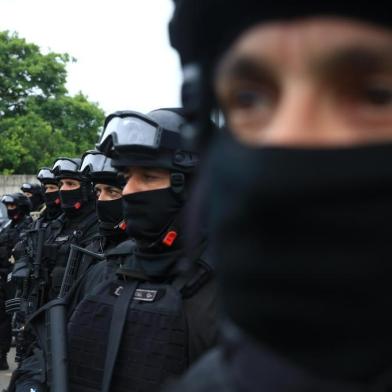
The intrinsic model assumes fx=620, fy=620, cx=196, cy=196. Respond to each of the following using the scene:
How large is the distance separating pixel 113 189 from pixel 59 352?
2526 mm

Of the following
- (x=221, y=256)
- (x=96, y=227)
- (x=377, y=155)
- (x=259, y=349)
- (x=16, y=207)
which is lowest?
(x=16, y=207)

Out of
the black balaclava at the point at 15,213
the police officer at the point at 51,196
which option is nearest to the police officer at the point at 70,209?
the police officer at the point at 51,196

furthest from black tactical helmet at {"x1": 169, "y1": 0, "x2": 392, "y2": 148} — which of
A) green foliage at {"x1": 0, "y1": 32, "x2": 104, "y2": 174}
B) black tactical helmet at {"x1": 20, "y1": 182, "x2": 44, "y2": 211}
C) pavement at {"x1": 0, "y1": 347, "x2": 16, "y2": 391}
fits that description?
green foliage at {"x1": 0, "y1": 32, "x2": 104, "y2": 174}

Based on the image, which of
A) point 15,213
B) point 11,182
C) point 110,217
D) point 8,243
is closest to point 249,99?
point 110,217

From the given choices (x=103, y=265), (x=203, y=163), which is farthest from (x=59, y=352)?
(x=203, y=163)

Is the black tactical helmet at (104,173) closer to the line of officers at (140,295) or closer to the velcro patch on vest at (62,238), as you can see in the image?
the line of officers at (140,295)

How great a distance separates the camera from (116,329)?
239 centimetres

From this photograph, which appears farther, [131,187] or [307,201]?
[131,187]

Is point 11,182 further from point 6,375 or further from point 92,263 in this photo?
point 92,263

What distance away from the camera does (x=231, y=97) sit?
102cm

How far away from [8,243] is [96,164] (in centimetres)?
453

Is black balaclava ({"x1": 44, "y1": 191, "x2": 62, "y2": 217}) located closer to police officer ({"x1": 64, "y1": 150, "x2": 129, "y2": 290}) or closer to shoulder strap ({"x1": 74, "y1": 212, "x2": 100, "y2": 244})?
shoulder strap ({"x1": 74, "y1": 212, "x2": 100, "y2": 244})

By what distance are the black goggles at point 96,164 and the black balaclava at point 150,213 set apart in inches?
58.2

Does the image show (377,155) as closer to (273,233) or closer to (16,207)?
(273,233)
